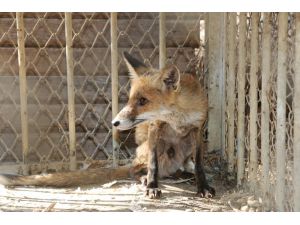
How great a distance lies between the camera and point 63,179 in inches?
152

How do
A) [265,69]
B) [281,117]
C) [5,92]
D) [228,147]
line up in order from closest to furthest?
[281,117] < [265,69] < [228,147] < [5,92]

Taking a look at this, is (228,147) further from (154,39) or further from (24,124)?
(24,124)

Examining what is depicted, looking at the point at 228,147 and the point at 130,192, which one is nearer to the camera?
the point at 130,192

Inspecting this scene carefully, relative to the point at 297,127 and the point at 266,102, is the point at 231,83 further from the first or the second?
the point at 297,127

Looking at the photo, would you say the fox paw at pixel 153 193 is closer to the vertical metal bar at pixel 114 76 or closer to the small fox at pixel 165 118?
the small fox at pixel 165 118

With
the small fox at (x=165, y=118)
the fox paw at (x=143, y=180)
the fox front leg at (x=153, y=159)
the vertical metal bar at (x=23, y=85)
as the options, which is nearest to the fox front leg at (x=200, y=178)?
the small fox at (x=165, y=118)

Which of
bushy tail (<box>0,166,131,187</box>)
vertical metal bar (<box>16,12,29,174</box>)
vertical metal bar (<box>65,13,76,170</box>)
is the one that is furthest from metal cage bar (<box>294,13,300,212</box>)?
vertical metal bar (<box>16,12,29,174</box>)

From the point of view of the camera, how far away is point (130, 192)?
379 cm

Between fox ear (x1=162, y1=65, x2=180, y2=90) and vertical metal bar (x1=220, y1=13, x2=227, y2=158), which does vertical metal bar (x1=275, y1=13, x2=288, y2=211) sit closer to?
fox ear (x1=162, y1=65, x2=180, y2=90)

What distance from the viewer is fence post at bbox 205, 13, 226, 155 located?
4.42 m

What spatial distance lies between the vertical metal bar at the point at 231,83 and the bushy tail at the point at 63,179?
3.31 ft

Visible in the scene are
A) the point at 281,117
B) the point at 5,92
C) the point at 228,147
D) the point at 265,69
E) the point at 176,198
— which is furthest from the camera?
the point at 5,92

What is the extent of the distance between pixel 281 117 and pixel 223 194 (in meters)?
0.99

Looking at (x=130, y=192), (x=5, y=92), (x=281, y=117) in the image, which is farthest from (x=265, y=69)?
(x=5, y=92)
